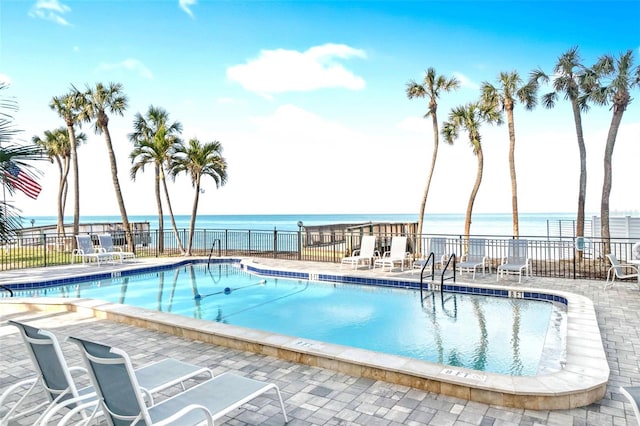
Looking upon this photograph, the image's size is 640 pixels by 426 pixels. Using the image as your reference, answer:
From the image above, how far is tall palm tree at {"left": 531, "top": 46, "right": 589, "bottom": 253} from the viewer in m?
13.3

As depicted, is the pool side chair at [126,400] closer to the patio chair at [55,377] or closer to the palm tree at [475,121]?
the patio chair at [55,377]

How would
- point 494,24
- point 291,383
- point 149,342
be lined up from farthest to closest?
point 494,24 → point 149,342 → point 291,383

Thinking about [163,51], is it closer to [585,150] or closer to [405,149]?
[585,150]

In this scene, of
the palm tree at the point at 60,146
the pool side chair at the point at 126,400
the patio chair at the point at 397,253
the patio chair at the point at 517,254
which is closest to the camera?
the pool side chair at the point at 126,400

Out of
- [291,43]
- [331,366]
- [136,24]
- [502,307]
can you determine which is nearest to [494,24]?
[291,43]

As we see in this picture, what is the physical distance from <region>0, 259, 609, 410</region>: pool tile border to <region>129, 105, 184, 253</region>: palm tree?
961cm

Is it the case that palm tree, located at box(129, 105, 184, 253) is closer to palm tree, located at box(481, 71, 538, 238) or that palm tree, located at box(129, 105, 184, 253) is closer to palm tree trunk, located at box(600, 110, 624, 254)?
palm tree, located at box(481, 71, 538, 238)

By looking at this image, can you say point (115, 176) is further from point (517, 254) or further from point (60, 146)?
point (517, 254)

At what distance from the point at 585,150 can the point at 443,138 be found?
4888 mm

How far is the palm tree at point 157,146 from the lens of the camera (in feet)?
49.5

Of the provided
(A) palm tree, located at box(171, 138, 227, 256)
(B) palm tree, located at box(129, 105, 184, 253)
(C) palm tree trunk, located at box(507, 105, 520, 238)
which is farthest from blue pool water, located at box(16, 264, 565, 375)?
(C) palm tree trunk, located at box(507, 105, 520, 238)

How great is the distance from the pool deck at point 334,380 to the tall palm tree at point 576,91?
8.39 metres

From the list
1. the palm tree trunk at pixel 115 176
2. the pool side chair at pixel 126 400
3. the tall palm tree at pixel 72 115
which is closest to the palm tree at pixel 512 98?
the pool side chair at pixel 126 400

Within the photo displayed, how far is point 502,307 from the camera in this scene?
6.86 meters
